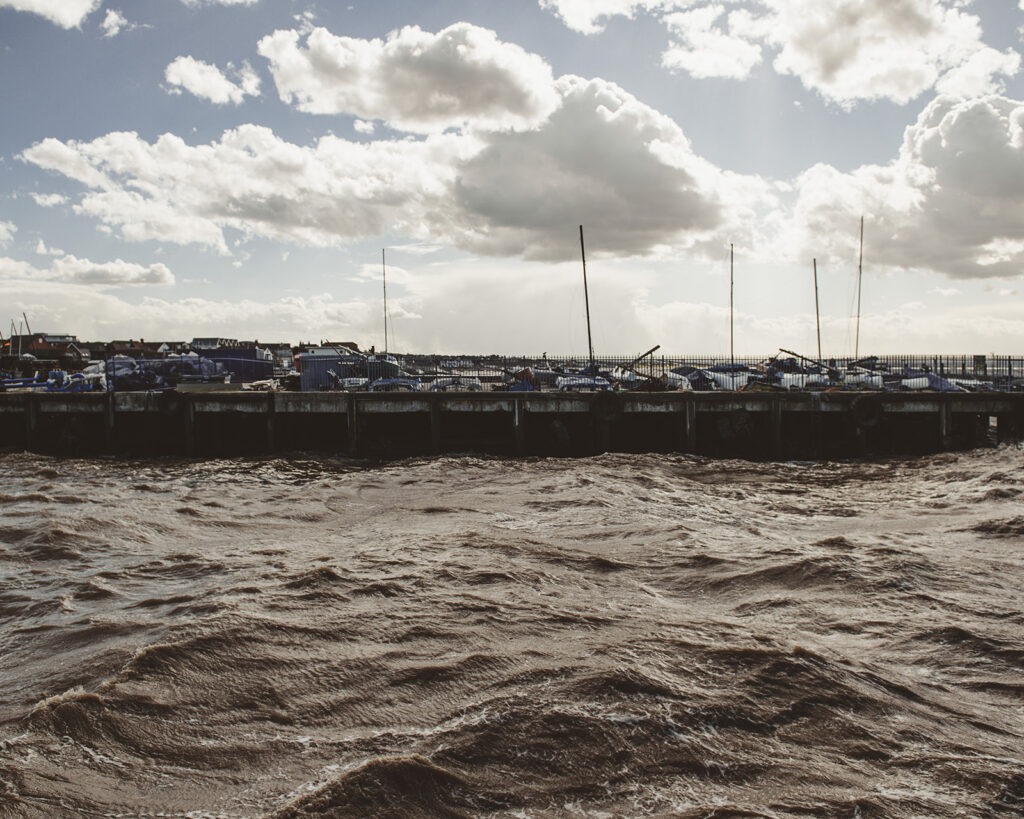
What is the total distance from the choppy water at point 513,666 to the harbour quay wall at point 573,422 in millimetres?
7219

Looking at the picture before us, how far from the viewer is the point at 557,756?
364 centimetres

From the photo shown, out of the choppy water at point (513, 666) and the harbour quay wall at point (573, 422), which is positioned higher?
the harbour quay wall at point (573, 422)

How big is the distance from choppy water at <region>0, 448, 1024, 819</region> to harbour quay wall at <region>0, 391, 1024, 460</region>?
23.7 ft

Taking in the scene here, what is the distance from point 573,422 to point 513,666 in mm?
12970

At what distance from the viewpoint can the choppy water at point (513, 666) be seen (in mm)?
3383

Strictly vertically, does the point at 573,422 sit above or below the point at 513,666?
above

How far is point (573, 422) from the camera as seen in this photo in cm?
1756

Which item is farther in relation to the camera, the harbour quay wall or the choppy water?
the harbour quay wall

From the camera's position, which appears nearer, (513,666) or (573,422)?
(513,666)

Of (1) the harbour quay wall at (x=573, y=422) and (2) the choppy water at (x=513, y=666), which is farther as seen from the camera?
(1) the harbour quay wall at (x=573, y=422)

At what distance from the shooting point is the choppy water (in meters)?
3.38

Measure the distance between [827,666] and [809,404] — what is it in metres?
13.9

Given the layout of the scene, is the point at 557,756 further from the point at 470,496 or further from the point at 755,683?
Answer: the point at 470,496

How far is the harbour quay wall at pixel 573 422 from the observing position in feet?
56.4
